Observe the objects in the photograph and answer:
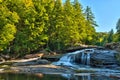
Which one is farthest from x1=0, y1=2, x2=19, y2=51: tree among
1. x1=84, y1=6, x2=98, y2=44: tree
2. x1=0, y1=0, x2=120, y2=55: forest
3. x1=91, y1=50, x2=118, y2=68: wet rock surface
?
x1=84, y1=6, x2=98, y2=44: tree

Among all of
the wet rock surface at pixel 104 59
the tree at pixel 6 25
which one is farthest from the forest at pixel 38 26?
the wet rock surface at pixel 104 59

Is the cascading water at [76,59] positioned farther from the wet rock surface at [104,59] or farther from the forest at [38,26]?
the forest at [38,26]

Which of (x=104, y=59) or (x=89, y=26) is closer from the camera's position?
(x=104, y=59)

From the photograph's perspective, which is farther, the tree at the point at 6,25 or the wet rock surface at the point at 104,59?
the tree at the point at 6,25

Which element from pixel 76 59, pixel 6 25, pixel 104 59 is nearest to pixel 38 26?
pixel 6 25

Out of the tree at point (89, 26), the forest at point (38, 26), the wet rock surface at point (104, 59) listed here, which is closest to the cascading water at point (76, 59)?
the wet rock surface at point (104, 59)

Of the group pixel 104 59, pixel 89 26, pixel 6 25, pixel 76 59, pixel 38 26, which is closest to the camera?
pixel 104 59

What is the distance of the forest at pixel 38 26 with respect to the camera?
48219 millimetres

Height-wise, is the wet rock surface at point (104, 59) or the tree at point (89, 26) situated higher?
the tree at point (89, 26)

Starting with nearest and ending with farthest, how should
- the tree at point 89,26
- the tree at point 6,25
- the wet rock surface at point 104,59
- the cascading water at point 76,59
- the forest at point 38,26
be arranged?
the wet rock surface at point 104,59 < the cascading water at point 76,59 < the tree at point 6,25 < the forest at point 38,26 < the tree at point 89,26

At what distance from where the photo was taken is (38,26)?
5316 cm

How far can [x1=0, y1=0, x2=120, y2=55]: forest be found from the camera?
158ft

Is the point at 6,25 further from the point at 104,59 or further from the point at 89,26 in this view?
the point at 89,26

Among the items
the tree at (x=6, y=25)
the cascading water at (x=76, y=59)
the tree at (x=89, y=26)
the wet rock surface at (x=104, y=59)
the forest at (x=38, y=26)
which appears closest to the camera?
the wet rock surface at (x=104, y=59)
